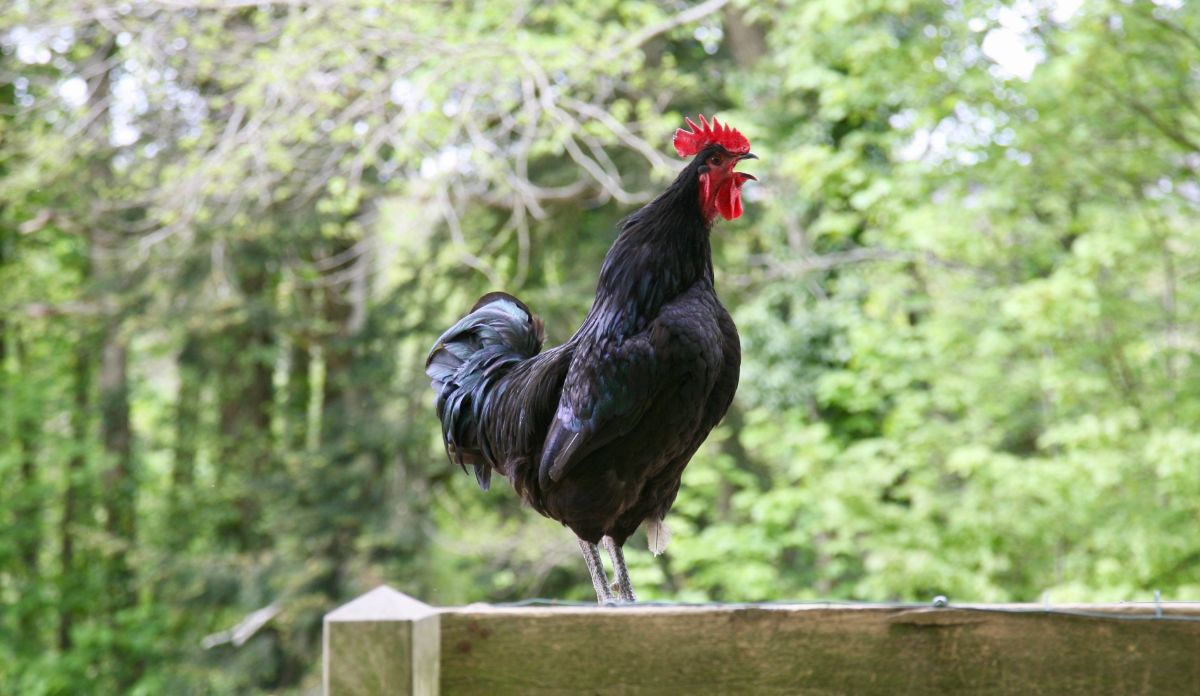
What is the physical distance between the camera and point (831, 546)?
35.7ft

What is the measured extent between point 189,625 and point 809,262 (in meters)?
9.40

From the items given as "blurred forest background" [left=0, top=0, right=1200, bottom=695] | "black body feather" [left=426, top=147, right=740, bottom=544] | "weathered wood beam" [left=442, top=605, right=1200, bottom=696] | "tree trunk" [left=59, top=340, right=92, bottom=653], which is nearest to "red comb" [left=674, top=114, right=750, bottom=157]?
"black body feather" [left=426, top=147, right=740, bottom=544]

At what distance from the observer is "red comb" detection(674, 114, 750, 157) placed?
10.5ft

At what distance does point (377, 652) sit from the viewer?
1682 millimetres

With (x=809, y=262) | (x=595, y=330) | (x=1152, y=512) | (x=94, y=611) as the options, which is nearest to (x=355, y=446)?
(x=809, y=262)

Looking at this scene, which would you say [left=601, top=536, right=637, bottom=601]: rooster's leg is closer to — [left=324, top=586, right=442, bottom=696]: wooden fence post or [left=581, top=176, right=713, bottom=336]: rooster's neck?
[left=581, top=176, right=713, bottom=336]: rooster's neck

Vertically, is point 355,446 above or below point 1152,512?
below

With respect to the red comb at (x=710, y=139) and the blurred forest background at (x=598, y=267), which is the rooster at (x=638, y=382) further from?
the blurred forest background at (x=598, y=267)

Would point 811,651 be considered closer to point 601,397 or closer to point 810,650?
point 810,650

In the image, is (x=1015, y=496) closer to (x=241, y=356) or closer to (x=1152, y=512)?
(x=1152, y=512)

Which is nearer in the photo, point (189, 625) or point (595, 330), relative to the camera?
point (595, 330)

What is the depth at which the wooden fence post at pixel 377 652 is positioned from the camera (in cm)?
168

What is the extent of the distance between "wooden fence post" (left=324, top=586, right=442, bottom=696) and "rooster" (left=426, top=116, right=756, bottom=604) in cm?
119

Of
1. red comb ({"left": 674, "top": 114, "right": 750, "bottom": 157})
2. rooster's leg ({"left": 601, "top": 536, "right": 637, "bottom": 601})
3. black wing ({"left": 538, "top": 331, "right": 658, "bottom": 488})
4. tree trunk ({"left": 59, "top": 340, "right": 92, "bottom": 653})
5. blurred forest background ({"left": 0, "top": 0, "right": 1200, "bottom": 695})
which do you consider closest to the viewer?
black wing ({"left": 538, "top": 331, "right": 658, "bottom": 488})
